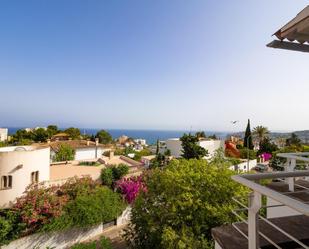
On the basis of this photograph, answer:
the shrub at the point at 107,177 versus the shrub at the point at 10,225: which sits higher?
the shrub at the point at 107,177

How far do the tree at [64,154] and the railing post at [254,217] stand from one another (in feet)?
134

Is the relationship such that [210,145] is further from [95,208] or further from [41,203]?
[41,203]

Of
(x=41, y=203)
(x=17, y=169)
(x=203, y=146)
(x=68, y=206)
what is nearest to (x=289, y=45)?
(x=41, y=203)

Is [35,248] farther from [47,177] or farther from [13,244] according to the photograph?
[47,177]

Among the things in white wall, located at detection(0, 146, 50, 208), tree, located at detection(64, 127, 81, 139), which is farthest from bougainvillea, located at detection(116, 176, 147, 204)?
tree, located at detection(64, 127, 81, 139)

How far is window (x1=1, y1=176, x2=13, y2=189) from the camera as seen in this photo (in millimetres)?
17312

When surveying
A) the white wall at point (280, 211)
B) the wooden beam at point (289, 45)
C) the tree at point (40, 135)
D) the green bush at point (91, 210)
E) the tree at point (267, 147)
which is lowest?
the green bush at point (91, 210)

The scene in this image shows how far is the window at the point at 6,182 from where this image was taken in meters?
17.3

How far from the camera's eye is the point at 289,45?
306cm

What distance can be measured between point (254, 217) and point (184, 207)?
9461 mm

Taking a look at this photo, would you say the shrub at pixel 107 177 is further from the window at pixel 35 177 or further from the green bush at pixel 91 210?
the window at pixel 35 177

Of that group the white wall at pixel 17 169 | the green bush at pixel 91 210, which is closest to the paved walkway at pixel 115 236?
the green bush at pixel 91 210

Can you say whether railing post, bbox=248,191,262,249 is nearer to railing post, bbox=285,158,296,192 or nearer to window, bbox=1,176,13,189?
railing post, bbox=285,158,296,192

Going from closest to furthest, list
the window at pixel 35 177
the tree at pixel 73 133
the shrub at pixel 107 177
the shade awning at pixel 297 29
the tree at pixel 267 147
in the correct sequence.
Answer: the shade awning at pixel 297 29, the window at pixel 35 177, the shrub at pixel 107 177, the tree at pixel 267 147, the tree at pixel 73 133
